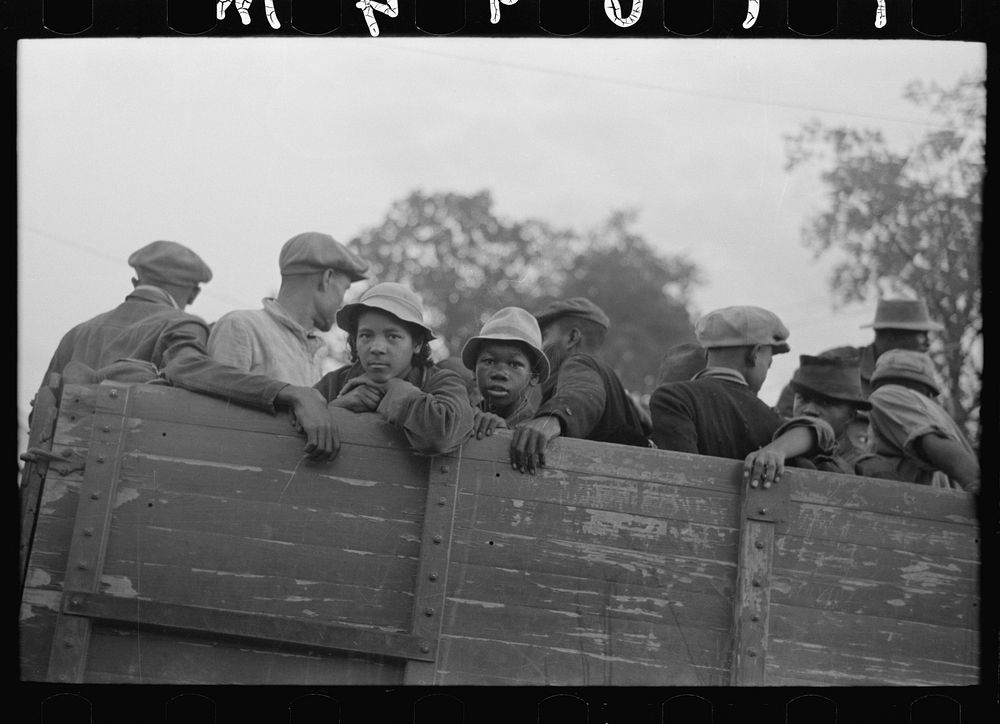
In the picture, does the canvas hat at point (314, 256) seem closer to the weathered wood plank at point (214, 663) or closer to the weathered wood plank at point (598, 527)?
the weathered wood plank at point (598, 527)

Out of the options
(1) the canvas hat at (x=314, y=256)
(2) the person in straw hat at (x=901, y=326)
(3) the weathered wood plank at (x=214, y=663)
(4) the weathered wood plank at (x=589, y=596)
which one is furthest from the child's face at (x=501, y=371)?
(2) the person in straw hat at (x=901, y=326)

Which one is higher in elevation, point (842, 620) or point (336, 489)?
point (336, 489)

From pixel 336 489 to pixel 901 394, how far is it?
202cm

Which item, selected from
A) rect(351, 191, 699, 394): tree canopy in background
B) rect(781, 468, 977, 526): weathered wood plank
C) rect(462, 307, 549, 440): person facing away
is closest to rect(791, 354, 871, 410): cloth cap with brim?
rect(781, 468, 977, 526): weathered wood plank

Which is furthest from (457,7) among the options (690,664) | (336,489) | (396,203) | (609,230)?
(609,230)

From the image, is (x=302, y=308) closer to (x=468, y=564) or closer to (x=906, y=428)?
(x=468, y=564)

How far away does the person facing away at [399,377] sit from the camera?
131 inches

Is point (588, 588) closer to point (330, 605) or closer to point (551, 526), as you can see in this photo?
point (551, 526)

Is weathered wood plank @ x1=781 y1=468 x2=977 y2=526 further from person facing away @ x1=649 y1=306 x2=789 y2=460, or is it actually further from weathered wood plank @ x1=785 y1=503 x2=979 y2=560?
person facing away @ x1=649 y1=306 x2=789 y2=460

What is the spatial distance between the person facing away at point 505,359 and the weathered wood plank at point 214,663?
1026 millimetres

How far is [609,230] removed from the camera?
35.3 metres

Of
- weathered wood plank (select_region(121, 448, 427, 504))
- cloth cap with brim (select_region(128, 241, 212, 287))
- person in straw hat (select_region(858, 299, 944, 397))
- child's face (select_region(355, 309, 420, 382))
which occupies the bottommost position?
weathered wood plank (select_region(121, 448, 427, 504))

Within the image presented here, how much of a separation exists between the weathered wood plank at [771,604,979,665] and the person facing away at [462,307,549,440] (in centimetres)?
120

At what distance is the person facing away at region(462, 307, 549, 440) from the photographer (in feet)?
13.4
